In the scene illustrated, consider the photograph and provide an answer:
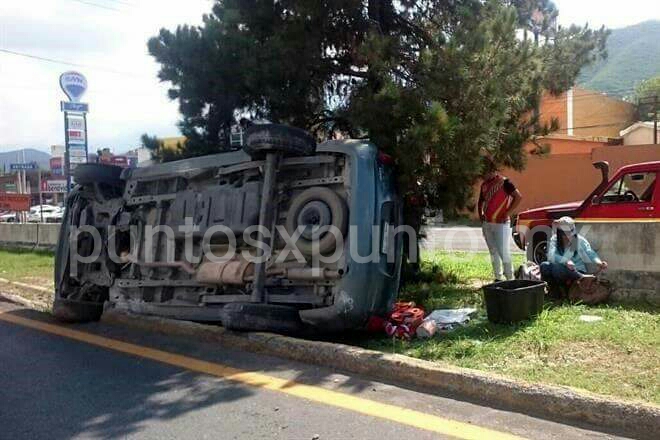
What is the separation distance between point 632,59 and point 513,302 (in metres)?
153

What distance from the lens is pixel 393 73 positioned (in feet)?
22.3

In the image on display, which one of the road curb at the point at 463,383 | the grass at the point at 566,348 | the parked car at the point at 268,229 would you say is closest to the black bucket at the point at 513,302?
the grass at the point at 566,348

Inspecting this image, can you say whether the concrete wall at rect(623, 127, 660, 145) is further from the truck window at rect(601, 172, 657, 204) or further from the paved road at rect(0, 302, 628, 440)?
the paved road at rect(0, 302, 628, 440)

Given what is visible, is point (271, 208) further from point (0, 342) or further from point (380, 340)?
point (0, 342)

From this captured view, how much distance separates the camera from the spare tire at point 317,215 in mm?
5477

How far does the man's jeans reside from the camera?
757 cm

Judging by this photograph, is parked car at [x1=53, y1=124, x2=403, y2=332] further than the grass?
Yes

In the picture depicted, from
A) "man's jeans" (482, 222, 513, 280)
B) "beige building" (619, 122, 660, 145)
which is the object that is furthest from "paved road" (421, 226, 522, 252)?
"beige building" (619, 122, 660, 145)

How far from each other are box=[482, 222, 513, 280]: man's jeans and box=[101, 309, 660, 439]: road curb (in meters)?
3.20

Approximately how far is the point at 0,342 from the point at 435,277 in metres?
5.24

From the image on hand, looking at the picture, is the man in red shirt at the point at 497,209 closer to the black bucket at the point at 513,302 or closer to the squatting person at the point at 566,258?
the squatting person at the point at 566,258

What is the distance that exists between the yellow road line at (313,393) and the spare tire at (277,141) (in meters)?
1.96

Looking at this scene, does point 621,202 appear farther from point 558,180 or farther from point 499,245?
point 558,180

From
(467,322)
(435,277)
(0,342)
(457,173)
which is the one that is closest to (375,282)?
(467,322)
